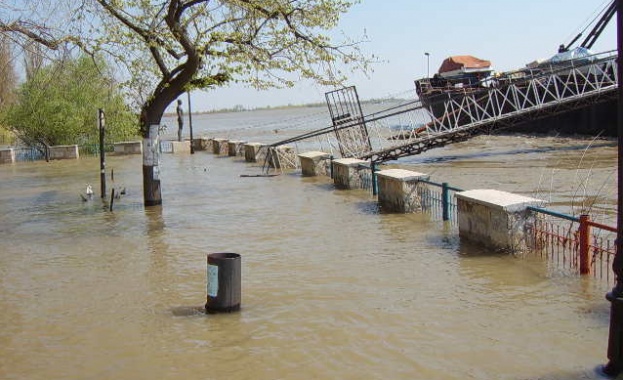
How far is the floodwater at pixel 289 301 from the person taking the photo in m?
5.95

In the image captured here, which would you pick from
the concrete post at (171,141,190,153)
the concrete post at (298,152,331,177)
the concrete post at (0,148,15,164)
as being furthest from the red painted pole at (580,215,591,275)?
the concrete post at (0,148,15,164)

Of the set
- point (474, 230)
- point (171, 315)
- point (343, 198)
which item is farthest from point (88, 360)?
point (343, 198)

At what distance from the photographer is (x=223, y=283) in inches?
291

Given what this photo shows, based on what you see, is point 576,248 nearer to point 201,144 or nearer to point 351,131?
point 351,131

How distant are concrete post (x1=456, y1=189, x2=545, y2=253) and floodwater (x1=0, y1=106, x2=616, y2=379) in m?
0.24

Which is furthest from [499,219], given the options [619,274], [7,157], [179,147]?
[7,157]

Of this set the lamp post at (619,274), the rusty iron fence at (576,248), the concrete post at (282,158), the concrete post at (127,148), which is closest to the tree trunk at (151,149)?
the rusty iron fence at (576,248)

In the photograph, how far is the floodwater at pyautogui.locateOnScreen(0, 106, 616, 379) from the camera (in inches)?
234

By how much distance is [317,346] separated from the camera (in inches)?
252

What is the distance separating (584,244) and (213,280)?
15.1 ft

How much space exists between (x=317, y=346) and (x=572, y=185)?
14730 mm

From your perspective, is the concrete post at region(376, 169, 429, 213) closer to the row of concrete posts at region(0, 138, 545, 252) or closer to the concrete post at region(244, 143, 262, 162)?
the row of concrete posts at region(0, 138, 545, 252)

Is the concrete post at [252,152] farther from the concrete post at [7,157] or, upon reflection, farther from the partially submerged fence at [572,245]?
the partially submerged fence at [572,245]

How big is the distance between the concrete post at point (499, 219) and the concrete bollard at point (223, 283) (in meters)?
4.21
